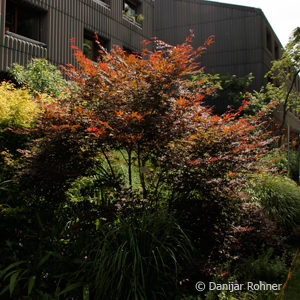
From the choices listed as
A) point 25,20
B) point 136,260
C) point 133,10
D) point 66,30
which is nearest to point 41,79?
point 66,30

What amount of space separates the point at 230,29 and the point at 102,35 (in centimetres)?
974

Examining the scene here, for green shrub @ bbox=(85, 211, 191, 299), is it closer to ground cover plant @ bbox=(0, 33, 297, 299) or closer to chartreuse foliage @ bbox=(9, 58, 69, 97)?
ground cover plant @ bbox=(0, 33, 297, 299)

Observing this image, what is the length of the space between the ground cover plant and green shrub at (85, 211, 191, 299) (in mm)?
16

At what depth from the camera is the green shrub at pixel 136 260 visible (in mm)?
2977

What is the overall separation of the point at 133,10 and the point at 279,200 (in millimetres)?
15202

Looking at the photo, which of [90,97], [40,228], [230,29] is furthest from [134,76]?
[230,29]

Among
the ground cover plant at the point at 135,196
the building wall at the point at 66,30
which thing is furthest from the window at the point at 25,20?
the ground cover plant at the point at 135,196

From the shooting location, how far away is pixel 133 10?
17625mm

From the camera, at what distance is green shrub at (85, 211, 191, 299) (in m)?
2.98

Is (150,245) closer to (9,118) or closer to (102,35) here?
(9,118)

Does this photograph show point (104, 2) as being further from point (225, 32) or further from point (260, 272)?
point (260, 272)

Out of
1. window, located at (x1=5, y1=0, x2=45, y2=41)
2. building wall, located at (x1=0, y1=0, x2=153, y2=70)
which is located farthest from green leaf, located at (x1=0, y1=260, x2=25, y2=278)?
window, located at (x1=5, y1=0, x2=45, y2=41)

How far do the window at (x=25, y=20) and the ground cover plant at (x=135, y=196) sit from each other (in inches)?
340

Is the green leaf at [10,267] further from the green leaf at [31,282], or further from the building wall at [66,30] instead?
the building wall at [66,30]
